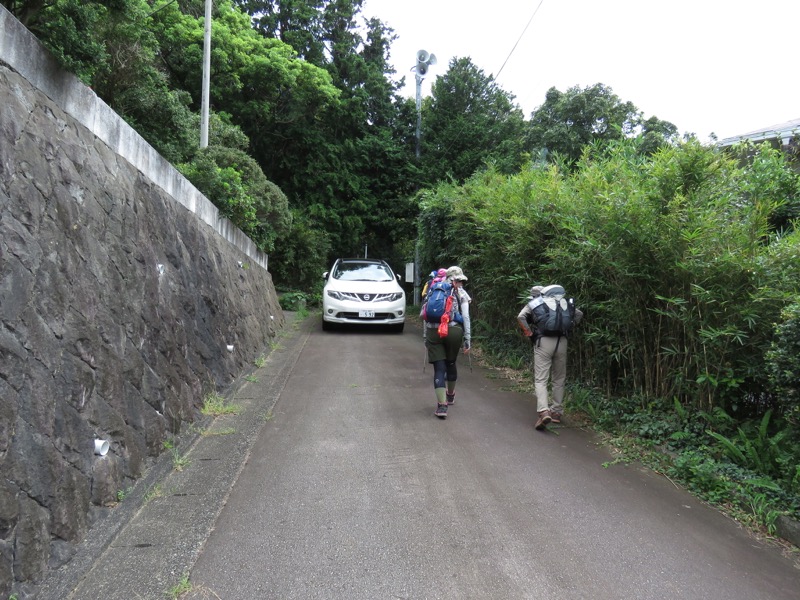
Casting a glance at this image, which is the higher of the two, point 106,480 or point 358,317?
point 358,317

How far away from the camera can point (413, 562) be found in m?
2.98

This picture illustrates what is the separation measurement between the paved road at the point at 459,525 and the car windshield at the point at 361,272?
7206mm

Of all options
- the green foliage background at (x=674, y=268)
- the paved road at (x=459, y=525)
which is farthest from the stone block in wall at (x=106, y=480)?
the green foliage background at (x=674, y=268)

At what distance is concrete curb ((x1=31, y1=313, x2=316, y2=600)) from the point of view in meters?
2.66

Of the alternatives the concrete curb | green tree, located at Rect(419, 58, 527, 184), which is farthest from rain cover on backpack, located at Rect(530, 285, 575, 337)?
green tree, located at Rect(419, 58, 527, 184)

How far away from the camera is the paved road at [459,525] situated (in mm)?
2807

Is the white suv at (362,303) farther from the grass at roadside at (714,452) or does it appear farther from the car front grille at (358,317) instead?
the grass at roadside at (714,452)

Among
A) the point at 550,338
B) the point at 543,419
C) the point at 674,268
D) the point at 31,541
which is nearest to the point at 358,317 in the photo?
the point at 550,338

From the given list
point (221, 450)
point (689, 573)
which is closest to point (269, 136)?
point (221, 450)

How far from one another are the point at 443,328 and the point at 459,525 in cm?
271

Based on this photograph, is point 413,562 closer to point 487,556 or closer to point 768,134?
point 487,556

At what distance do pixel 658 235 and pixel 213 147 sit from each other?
9528mm

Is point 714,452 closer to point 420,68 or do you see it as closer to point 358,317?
point 358,317

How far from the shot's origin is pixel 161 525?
10.9 feet
